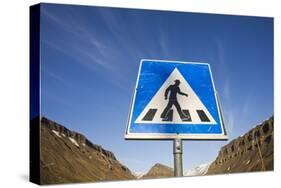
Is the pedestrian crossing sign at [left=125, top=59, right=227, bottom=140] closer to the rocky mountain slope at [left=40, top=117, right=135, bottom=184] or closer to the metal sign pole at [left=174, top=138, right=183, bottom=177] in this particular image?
the metal sign pole at [left=174, top=138, right=183, bottom=177]

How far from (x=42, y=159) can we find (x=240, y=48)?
4366mm

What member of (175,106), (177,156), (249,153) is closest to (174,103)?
(175,106)

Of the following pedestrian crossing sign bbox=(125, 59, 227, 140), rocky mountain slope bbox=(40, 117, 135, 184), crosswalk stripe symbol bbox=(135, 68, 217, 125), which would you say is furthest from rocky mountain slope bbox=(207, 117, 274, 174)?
rocky mountain slope bbox=(40, 117, 135, 184)

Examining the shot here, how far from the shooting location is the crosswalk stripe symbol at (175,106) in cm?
1390

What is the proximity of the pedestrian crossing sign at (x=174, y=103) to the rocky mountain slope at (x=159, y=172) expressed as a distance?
0.53 meters

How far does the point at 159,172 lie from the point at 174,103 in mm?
1240

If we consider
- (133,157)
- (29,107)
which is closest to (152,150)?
(133,157)

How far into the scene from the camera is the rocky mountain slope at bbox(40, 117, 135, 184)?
12859 millimetres

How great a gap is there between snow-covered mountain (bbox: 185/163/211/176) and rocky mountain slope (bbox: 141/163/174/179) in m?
0.36

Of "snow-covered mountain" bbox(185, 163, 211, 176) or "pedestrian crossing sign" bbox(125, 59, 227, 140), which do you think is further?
"snow-covered mountain" bbox(185, 163, 211, 176)

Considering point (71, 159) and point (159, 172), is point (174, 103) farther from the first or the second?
point (71, 159)

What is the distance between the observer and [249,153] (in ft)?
49.3

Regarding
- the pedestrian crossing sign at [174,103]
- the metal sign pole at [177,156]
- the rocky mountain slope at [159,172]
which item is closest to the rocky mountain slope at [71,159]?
the rocky mountain slope at [159,172]

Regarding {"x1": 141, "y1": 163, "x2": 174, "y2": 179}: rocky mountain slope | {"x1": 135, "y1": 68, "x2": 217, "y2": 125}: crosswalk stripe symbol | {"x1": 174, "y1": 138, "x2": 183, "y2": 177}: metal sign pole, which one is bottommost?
{"x1": 141, "y1": 163, "x2": 174, "y2": 179}: rocky mountain slope
